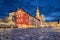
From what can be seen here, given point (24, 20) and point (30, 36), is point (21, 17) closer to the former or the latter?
point (24, 20)

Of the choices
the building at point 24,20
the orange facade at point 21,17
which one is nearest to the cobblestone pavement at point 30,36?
the building at point 24,20

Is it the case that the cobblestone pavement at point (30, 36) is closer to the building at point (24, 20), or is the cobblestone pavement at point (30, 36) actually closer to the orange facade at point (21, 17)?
the building at point (24, 20)

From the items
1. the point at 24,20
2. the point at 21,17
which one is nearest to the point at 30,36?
the point at 24,20

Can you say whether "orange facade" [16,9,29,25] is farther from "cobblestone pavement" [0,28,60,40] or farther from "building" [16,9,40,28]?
"cobblestone pavement" [0,28,60,40]

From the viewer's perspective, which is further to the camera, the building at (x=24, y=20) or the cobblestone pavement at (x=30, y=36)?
the building at (x=24, y=20)

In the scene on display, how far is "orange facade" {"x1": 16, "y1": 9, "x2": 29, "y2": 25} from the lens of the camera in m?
15.1

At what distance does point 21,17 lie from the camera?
604 inches

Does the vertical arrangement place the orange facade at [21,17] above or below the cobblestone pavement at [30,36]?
above

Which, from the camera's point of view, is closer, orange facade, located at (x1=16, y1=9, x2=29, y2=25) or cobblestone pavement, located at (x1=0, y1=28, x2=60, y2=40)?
cobblestone pavement, located at (x1=0, y1=28, x2=60, y2=40)

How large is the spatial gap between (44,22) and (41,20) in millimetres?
216

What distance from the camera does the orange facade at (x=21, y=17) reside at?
594 inches

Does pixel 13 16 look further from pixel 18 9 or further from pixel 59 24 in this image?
pixel 59 24

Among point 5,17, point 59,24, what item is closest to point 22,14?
point 5,17

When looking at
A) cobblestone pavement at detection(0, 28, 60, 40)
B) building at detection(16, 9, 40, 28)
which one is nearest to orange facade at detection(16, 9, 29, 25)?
building at detection(16, 9, 40, 28)
